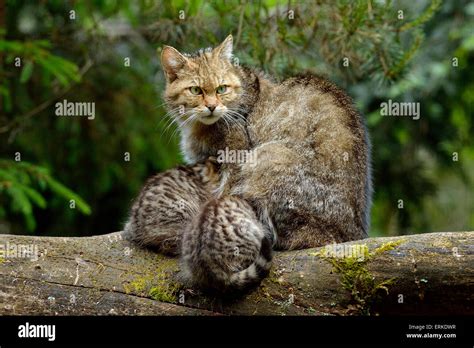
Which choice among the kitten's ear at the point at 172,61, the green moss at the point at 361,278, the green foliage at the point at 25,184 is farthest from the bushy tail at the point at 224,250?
the green foliage at the point at 25,184

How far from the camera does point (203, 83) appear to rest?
5.59m

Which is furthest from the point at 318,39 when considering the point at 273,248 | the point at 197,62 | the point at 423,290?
the point at 423,290

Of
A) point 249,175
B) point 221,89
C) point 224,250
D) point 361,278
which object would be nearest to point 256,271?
point 224,250

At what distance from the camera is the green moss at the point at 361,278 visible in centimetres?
468

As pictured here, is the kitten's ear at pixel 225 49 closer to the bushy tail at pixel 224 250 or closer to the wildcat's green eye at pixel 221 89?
the wildcat's green eye at pixel 221 89

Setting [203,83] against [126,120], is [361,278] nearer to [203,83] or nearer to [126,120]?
[203,83]

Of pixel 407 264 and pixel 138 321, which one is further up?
pixel 407 264

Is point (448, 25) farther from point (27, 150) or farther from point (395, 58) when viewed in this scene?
point (27, 150)

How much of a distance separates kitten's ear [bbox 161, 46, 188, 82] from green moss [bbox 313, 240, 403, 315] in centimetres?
197

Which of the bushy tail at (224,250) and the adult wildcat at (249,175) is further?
the adult wildcat at (249,175)

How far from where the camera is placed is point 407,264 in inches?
183

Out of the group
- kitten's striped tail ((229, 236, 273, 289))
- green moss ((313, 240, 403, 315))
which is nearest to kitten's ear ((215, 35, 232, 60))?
kitten's striped tail ((229, 236, 273, 289))

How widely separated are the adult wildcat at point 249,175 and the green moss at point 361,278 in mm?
410

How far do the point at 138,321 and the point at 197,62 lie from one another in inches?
80.6
